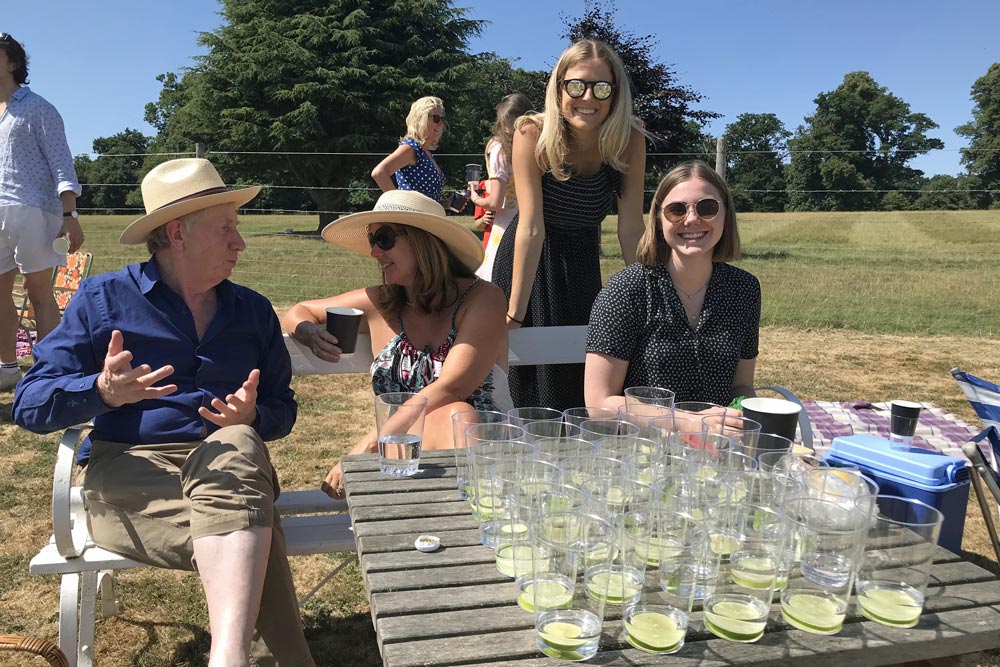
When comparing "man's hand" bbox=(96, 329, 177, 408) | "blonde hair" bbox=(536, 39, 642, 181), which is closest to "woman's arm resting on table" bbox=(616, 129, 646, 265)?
"blonde hair" bbox=(536, 39, 642, 181)

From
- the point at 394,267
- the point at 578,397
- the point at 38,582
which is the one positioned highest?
the point at 394,267

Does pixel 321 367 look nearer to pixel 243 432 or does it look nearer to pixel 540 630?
pixel 243 432

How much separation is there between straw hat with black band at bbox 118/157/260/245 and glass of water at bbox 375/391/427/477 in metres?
1.05

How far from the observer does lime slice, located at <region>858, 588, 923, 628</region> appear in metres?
1.34

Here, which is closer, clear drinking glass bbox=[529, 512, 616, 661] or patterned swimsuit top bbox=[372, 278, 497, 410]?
clear drinking glass bbox=[529, 512, 616, 661]

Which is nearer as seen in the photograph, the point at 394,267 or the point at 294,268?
the point at 394,267

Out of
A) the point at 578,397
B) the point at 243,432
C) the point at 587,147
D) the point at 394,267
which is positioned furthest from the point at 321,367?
the point at 587,147

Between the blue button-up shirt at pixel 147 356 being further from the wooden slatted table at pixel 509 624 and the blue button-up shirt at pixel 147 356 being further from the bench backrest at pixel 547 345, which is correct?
the bench backrest at pixel 547 345

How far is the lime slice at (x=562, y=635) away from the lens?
3.93ft

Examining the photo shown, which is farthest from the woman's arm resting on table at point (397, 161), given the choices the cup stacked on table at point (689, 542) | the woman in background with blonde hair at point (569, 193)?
the cup stacked on table at point (689, 542)

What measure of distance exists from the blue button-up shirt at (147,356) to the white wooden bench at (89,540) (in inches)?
6.7

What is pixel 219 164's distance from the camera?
2898 cm

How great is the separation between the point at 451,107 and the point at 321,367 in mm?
27482

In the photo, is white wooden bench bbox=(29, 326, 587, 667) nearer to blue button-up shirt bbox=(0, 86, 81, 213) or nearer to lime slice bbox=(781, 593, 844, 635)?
lime slice bbox=(781, 593, 844, 635)
